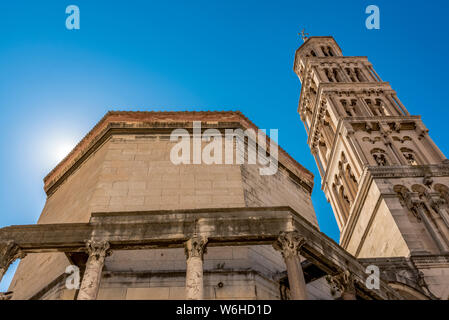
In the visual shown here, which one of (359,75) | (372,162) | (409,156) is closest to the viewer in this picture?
(372,162)

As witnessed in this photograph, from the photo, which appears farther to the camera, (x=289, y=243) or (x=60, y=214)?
(x=60, y=214)

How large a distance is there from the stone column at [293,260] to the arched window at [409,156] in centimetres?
1912

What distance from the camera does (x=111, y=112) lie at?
18547 millimetres

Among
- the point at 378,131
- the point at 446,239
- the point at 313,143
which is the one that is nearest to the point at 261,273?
the point at 446,239

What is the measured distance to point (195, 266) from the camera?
32.4 ft

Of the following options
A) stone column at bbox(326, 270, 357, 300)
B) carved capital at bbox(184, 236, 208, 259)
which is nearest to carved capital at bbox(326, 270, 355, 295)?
stone column at bbox(326, 270, 357, 300)

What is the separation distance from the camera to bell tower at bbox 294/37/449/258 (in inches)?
831

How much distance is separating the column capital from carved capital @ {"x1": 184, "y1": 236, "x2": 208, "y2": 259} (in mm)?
1897

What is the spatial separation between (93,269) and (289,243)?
191 inches

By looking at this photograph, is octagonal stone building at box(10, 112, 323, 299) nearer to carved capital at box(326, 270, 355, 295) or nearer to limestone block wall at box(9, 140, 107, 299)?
limestone block wall at box(9, 140, 107, 299)

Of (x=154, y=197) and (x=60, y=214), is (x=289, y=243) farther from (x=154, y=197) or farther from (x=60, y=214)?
(x=60, y=214)

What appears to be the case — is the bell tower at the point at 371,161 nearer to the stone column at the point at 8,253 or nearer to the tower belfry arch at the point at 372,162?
the tower belfry arch at the point at 372,162

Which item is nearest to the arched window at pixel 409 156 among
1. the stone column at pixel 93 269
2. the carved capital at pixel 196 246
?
the carved capital at pixel 196 246

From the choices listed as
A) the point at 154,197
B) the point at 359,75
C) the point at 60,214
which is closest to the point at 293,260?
the point at 154,197
